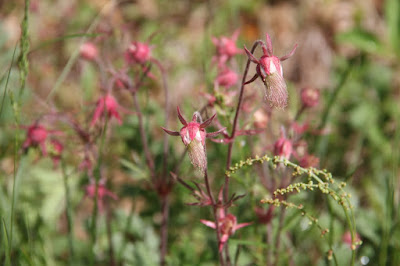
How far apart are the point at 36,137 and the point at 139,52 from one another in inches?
25.4

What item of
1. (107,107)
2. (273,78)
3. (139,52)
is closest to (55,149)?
(107,107)

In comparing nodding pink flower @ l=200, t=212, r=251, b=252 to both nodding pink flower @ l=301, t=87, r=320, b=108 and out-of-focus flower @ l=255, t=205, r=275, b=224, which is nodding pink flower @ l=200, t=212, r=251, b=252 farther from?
nodding pink flower @ l=301, t=87, r=320, b=108

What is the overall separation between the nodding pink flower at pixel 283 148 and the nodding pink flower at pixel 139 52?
2.51 feet

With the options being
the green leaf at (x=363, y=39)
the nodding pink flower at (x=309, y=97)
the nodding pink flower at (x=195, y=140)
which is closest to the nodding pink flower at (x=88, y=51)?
the nodding pink flower at (x=309, y=97)

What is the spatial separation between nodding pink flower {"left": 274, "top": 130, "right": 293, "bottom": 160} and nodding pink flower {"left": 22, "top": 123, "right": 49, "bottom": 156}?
3.60 ft

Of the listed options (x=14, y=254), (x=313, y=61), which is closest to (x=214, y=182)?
(x=14, y=254)

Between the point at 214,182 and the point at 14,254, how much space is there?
1.28 metres

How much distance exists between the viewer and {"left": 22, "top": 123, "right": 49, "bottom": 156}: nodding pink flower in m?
2.07

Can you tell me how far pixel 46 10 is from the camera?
4.77 m

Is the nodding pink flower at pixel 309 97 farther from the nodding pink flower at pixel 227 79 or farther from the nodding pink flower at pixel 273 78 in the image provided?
the nodding pink flower at pixel 273 78

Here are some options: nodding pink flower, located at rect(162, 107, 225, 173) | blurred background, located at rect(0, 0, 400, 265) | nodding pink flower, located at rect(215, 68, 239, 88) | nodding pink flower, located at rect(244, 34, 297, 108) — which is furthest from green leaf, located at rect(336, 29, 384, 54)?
nodding pink flower, located at rect(162, 107, 225, 173)

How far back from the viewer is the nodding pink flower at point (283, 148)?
1.82 meters

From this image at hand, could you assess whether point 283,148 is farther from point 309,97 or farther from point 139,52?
point 139,52

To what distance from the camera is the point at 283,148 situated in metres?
1.83
